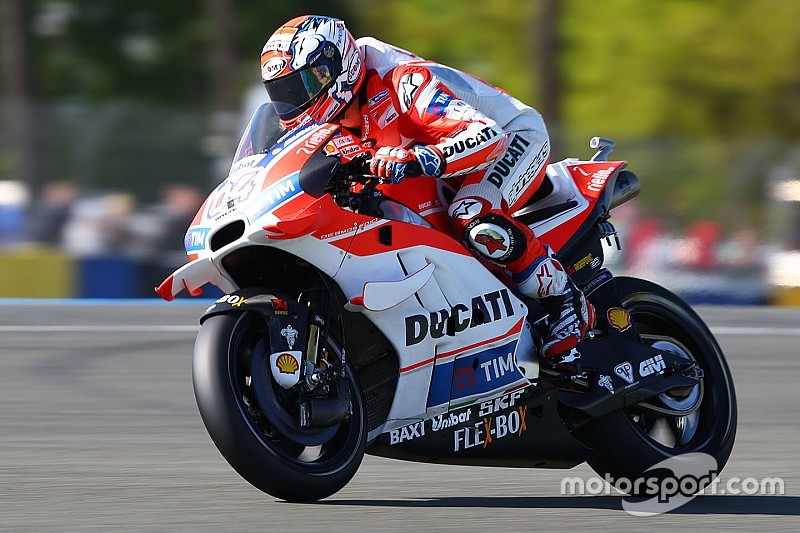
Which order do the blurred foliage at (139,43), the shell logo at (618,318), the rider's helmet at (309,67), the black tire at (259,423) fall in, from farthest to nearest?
the blurred foliage at (139,43)
the shell logo at (618,318)
the rider's helmet at (309,67)
the black tire at (259,423)

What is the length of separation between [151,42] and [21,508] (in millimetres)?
30429

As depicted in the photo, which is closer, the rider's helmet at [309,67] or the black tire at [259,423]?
the black tire at [259,423]

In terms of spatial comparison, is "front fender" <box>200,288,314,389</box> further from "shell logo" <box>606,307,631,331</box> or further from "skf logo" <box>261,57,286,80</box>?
"shell logo" <box>606,307,631,331</box>

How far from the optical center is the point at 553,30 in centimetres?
2144

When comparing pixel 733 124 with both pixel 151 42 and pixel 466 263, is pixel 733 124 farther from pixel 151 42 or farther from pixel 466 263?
pixel 466 263

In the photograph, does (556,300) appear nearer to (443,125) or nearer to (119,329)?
(443,125)

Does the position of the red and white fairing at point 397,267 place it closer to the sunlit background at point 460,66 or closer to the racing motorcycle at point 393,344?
the racing motorcycle at point 393,344

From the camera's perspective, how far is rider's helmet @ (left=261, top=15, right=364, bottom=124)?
200 inches

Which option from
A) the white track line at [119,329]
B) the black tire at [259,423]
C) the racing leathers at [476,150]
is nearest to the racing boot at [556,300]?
the racing leathers at [476,150]

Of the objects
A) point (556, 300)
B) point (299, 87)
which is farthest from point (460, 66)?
point (299, 87)

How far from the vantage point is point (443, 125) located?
17.2ft

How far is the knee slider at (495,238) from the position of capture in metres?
5.31

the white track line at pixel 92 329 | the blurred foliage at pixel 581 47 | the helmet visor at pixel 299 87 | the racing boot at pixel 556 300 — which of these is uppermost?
the helmet visor at pixel 299 87

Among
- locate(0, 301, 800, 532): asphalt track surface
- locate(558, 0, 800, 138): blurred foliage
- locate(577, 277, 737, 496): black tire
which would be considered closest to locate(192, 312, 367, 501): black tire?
locate(0, 301, 800, 532): asphalt track surface
